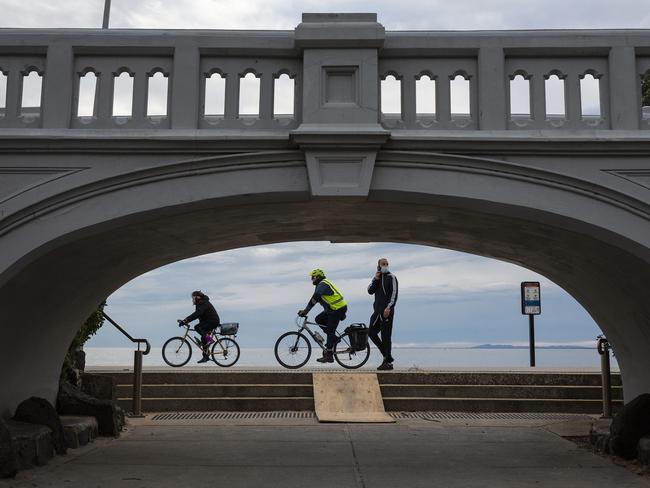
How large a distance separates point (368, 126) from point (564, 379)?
25.1 ft

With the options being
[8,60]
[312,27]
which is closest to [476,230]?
[312,27]

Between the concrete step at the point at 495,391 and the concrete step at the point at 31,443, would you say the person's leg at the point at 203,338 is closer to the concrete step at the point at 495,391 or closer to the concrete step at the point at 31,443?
the concrete step at the point at 495,391

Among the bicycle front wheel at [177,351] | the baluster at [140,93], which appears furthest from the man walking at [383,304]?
the baluster at [140,93]

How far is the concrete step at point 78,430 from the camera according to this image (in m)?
9.33

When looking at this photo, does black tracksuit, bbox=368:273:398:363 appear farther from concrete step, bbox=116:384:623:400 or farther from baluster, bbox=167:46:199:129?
baluster, bbox=167:46:199:129

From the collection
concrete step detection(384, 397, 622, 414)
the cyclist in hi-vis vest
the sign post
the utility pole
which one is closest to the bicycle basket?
the cyclist in hi-vis vest

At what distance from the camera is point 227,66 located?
752 centimetres

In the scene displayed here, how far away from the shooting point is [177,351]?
53.3 feet

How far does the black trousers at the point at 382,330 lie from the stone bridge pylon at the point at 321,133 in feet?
17.4

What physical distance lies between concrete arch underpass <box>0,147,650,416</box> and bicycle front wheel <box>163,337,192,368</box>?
19.6 ft

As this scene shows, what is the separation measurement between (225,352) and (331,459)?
303 inches

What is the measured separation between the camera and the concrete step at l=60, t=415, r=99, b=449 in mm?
9332

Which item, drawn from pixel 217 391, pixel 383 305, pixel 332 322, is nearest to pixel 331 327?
pixel 332 322

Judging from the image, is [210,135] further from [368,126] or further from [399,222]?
[399,222]
